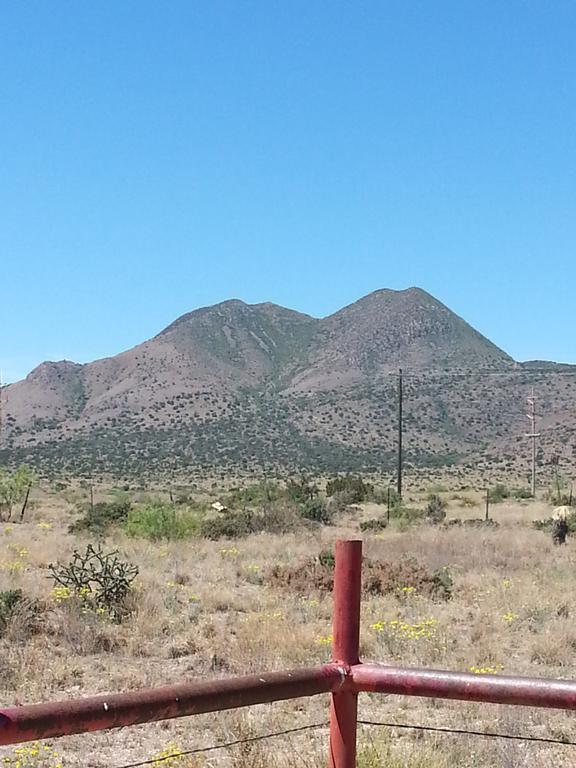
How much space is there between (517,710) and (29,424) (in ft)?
336

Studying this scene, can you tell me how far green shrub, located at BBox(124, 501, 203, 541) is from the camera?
78.1 ft

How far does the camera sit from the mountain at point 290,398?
79.4 metres

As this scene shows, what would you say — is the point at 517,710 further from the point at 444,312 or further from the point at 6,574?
the point at 444,312

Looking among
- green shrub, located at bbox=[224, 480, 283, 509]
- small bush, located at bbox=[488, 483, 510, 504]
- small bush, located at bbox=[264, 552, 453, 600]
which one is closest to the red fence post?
small bush, located at bbox=[264, 552, 453, 600]

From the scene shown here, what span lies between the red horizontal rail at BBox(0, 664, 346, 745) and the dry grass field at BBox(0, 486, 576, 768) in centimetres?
249

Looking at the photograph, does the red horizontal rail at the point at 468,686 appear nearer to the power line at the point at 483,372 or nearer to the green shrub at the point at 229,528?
the green shrub at the point at 229,528

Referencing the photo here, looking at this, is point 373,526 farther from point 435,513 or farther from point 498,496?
point 498,496

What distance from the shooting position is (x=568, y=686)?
294 centimetres

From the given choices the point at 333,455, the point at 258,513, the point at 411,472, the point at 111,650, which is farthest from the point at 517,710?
the point at 333,455

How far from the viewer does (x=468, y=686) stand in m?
3.03

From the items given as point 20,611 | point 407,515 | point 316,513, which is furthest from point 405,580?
point 407,515

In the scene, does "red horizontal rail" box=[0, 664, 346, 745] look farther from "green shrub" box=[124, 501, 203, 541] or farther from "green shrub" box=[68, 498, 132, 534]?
"green shrub" box=[68, 498, 132, 534]

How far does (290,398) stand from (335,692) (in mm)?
97205

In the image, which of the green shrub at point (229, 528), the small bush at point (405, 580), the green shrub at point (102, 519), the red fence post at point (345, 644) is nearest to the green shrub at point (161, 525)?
the green shrub at point (229, 528)
